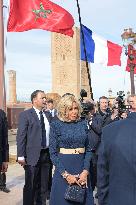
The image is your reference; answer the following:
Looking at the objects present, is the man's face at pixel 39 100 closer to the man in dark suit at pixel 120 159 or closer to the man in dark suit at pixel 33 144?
the man in dark suit at pixel 33 144

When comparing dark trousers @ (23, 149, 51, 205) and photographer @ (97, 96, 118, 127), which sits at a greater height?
photographer @ (97, 96, 118, 127)

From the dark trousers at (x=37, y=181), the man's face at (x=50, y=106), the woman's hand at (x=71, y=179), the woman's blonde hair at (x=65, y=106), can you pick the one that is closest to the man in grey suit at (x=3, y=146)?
the dark trousers at (x=37, y=181)

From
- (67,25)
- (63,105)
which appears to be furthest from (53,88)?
(63,105)

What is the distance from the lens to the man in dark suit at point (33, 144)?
5910 mm

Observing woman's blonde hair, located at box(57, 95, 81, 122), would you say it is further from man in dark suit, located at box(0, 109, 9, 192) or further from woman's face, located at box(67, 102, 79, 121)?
man in dark suit, located at box(0, 109, 9, 192)

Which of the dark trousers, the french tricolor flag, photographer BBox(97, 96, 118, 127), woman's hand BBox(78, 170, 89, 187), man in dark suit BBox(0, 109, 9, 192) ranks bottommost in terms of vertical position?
the dark trousers

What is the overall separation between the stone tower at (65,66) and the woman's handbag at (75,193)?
6642 cm

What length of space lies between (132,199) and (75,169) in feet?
6.04

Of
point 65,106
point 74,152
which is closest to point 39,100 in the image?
point 65,106

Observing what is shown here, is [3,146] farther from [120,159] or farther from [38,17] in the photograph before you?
[38,17]

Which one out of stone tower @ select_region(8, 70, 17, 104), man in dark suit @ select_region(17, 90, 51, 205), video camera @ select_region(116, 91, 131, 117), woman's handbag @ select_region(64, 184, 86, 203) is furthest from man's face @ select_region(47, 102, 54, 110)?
stone tower @ select_region(8, 70, 17, 104)

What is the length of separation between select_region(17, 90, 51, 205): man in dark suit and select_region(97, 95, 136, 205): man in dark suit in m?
3.15

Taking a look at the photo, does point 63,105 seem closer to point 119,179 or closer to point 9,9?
point 119,179

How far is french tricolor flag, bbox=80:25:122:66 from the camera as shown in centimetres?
1131
